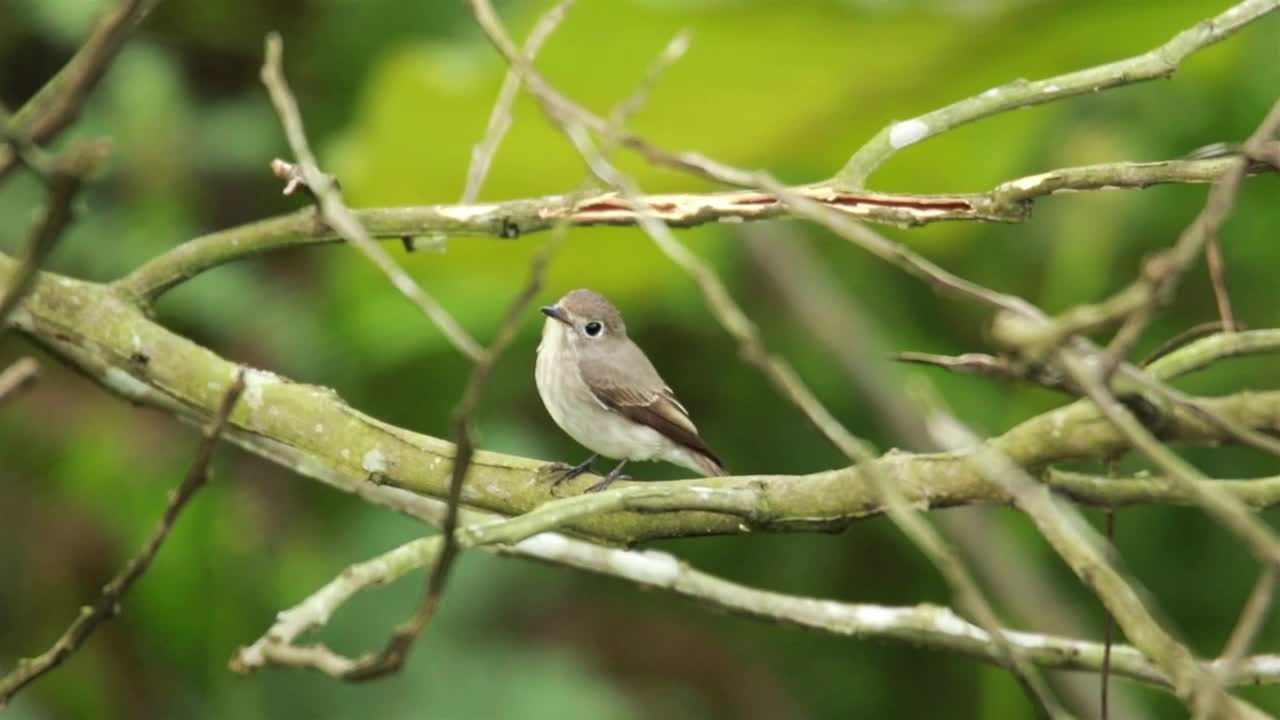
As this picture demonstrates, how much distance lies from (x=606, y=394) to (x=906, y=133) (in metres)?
1.48

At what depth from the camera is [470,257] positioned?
196 inches

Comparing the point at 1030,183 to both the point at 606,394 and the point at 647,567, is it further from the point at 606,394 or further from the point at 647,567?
the point at 606,394

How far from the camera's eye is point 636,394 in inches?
176

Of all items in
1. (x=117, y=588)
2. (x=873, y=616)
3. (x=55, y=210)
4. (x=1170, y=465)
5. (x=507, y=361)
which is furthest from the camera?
(x=507, y=361)

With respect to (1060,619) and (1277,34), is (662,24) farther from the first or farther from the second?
(1277,34)

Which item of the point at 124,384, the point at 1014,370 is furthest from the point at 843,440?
the point at 124,384

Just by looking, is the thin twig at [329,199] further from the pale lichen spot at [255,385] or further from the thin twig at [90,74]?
the thin twig at [90,74]

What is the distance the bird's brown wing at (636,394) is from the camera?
14.1 feet

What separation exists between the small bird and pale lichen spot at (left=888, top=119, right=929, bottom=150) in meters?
1.24

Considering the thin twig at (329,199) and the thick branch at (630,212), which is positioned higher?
the thick branch at (630,212)

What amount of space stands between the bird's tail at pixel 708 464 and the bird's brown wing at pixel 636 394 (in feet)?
0.05

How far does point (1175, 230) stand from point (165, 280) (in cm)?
397

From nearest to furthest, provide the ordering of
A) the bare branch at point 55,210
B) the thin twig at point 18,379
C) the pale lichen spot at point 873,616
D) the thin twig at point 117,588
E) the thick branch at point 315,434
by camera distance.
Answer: the bare branch at point 55,210 < the thin twig at point 18,379 < the thin twig at point 117,588 < the thick branch at point 315,434 < the pale lichen spot at point 873,616

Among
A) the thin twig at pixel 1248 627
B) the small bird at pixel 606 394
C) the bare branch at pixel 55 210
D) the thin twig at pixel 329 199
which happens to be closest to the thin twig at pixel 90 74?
the bare branch at pixel 55 210
